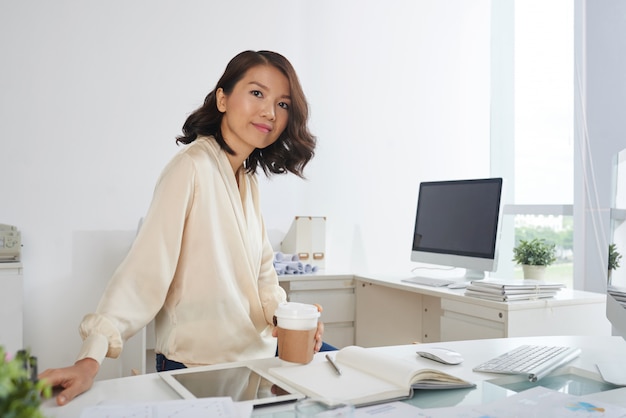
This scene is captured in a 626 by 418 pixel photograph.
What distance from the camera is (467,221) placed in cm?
291

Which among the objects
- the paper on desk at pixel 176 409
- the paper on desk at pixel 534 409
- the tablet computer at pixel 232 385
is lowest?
the paper on desk at pixel 534 409

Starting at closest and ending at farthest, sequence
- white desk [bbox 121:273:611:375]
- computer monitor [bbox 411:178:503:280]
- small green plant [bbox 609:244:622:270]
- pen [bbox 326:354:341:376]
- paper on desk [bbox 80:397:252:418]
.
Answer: paper on desk [bbox 80:397:252:418] → pen [bbox 326:354:341:376] → small green plant [bbox 609:244:622:270] → computer monitor [bbox 411:178:503:280] → white desk [bbox 121:273:611:375]

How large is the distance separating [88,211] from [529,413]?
2857mm

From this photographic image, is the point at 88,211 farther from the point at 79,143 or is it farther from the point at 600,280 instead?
the point at 600,280

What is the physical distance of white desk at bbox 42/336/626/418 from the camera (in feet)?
3.19

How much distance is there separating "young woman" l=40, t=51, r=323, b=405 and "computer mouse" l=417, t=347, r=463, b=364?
0.78 feet

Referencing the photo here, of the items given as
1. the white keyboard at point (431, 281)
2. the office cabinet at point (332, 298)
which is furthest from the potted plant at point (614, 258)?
the office cabinet at point (332, 298)

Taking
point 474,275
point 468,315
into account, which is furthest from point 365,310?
point 468,315

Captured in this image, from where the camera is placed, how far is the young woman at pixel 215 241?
4.29 ft

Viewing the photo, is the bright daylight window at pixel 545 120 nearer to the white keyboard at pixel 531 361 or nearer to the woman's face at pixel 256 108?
the white keyboard at pixel 531 361

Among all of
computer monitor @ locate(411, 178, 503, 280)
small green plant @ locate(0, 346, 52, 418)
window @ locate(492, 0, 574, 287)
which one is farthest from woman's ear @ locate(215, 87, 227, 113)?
window @ locate(492, 0, 574, 287)

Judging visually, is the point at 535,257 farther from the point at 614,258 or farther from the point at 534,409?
the point at 534,409

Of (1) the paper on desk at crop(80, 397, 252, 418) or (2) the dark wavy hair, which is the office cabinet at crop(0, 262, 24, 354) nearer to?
(2) the dark wavy hair

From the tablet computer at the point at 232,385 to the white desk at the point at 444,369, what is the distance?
0.7 inches
